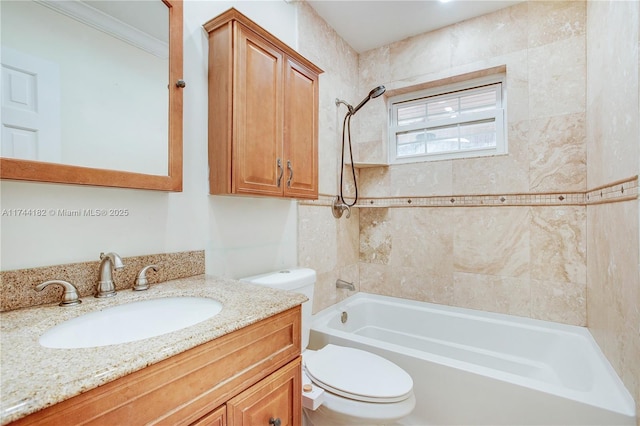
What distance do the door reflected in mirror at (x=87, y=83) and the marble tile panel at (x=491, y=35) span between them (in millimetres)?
1987

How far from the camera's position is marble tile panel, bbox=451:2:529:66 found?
198cm

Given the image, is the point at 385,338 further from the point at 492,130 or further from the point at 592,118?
Answer: the point at 592,118

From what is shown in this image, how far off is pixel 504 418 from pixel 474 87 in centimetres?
214

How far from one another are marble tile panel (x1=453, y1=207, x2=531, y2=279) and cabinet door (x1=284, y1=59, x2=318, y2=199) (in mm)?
1202

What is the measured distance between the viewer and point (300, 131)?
162 cm

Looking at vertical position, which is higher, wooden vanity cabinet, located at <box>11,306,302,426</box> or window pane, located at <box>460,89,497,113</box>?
window pane, located at <box>460,89,497,113</box>

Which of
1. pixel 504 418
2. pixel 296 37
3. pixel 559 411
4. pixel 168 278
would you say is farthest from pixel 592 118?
pixel 168 278

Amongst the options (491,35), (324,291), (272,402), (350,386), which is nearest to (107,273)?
(272,402)

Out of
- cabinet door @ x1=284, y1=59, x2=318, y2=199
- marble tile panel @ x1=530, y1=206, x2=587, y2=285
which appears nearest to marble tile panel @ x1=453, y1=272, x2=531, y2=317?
marble tile panel @ x1=530, y1=206, x2=587, y2=285

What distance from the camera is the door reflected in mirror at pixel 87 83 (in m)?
0.83

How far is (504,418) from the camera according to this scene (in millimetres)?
1309

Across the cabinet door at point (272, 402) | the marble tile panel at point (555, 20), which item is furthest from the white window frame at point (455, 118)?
the cabinet door at point (272, 402)

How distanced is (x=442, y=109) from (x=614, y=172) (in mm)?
1305

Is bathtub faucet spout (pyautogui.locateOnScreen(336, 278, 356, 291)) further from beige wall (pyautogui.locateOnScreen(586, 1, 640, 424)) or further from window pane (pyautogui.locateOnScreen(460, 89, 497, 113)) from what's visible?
window pane (pyautogui.locateOnScreen(460, 89, 497, 113))
